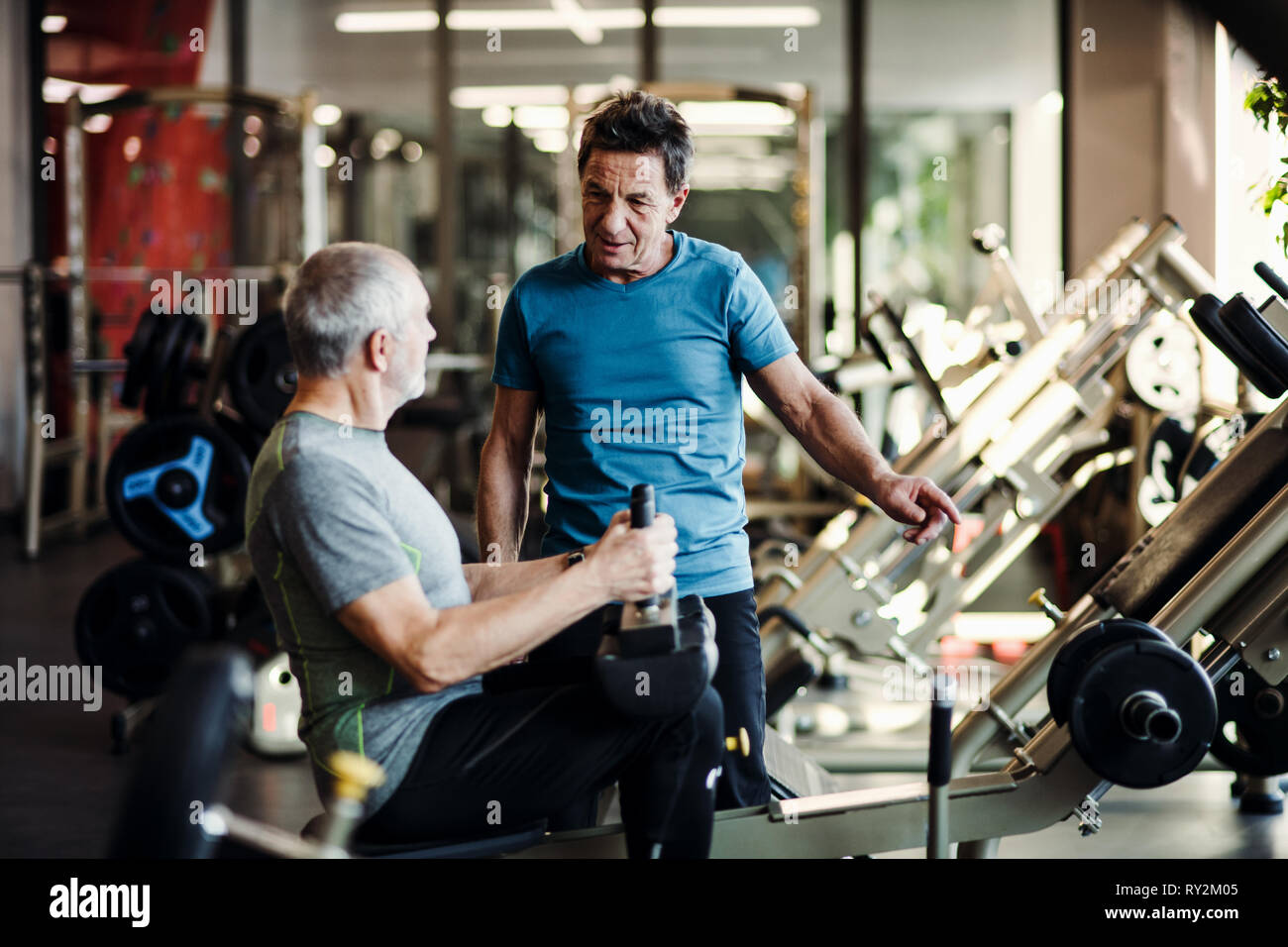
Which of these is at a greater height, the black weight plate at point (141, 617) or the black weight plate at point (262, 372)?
the black weight plate at point (262, 372)

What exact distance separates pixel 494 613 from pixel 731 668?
59cm

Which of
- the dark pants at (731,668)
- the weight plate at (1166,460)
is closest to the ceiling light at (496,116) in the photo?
the weight plate at (1166,460)

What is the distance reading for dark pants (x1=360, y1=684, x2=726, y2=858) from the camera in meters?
1.61

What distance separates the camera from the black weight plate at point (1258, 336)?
2254mm

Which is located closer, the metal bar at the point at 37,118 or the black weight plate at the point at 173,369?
the black weight plate at the point at 173,369

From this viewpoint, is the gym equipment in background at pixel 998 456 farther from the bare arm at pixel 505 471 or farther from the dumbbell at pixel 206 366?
the dumbbell at pixel 206 366

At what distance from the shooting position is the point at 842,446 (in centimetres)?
205

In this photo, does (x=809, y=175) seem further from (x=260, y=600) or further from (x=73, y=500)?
(x=73, y=500)

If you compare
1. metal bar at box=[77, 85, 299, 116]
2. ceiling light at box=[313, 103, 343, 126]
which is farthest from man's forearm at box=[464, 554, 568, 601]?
ceiling light at box=[313, 103, 343, 126]

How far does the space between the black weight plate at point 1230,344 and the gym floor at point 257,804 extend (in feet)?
3.57

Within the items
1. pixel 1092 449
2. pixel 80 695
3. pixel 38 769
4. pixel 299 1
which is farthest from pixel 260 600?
pixel 299 1

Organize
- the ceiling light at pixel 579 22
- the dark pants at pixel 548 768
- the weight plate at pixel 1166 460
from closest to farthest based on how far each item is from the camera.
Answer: the dark pants at pixel 548 768 → the weight plate at pixel 1166 460 → the ceiling light at pixel 579 22

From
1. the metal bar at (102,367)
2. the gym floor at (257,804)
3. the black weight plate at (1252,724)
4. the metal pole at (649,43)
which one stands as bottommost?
the gym floor at (257,804)

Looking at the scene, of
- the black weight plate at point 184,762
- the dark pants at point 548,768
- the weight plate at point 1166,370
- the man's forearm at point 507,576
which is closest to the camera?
the black weight plate at point 184,762
